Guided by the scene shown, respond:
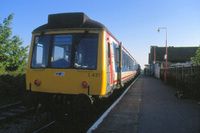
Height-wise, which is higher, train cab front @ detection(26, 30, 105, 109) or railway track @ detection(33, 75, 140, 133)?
train cab front @ detection(26, 30, 105, 109)

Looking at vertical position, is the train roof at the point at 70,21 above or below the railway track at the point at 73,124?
above

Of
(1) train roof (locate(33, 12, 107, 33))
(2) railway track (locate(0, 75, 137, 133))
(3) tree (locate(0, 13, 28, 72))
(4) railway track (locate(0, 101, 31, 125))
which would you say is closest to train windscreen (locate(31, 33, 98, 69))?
(1) train roof (locate(33, 12, 107, 33))

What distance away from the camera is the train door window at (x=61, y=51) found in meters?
5.62

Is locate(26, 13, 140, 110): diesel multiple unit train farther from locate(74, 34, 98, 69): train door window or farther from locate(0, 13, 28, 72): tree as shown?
locate(0, 13, 28, 72): tree

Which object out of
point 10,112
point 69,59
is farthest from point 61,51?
point 10,112

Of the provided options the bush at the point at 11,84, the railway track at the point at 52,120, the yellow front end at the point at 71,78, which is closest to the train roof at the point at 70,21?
the yellow front end at the point at 71,78

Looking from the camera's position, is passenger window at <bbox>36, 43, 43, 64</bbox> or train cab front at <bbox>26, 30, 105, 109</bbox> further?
passenger window at <bbox>36, 43, 43, 64</bbox>

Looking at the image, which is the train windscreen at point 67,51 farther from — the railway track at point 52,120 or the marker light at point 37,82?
the railway track at point 52,120

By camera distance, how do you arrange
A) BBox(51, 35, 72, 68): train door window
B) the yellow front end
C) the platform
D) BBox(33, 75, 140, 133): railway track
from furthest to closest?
BBox(51, 35, 72, 68): train door window → the yellow front end → BBox(33, 75, 140, 133): railway track → the platform

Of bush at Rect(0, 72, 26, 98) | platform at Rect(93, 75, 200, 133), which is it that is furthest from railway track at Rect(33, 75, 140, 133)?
bush at Rect(0, 72, 26, 98)

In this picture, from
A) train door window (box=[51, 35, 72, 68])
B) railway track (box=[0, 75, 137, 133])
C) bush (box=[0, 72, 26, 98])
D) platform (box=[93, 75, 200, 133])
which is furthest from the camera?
bush (box=[0, 72, 26, 98])

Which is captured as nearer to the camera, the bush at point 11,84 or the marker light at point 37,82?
the marker light at point 37,82

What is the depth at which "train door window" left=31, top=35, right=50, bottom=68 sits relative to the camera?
19.0ft

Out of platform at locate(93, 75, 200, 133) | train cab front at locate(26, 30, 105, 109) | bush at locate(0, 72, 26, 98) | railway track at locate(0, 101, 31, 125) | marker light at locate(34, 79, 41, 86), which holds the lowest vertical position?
railway track at locate(0, 101, 31, 125)
